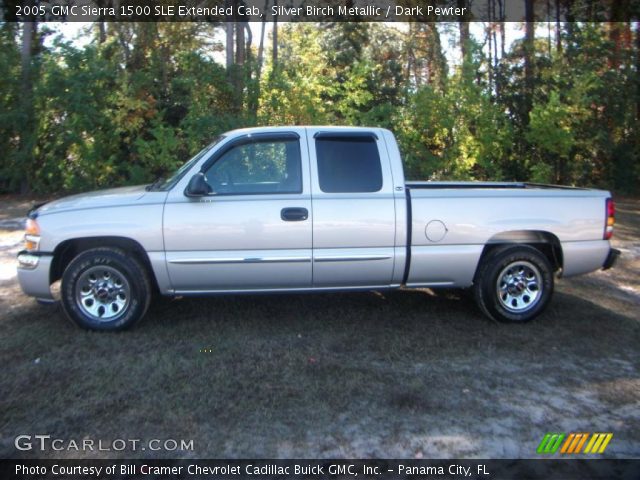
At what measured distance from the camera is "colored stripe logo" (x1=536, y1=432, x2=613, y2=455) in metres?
3.77

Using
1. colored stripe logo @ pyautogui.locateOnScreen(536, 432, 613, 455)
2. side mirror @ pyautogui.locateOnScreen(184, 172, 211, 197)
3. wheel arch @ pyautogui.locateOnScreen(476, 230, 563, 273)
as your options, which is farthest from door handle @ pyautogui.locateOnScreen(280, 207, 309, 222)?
colored stripe logo @ pyautogui.locateOnScreen(536, 432, 613, 455)

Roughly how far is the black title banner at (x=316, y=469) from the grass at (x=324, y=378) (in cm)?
9

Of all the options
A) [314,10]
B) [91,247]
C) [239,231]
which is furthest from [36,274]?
[314,10]

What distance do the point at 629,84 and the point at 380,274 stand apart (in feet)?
45.8

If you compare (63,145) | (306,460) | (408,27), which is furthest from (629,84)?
(408,27)

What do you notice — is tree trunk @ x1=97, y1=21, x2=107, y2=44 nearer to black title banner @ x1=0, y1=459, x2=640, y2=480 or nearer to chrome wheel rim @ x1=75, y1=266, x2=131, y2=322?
chrome wheel rim @ x1=75, y1=266, x2=131, y2=322

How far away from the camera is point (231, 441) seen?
3.79m

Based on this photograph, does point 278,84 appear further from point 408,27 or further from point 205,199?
point 408,27

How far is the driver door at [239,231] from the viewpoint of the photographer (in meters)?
5.55

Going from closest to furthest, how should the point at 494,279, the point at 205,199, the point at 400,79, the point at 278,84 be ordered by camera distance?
1. the point at 205,199
2. the point at 494,279
3. the point at 278,84
4. the point at 400,79

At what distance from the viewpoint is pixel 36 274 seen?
5.58 meters

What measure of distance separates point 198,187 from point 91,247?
1.20 metres

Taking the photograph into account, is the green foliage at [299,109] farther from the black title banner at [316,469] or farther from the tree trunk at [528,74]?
the black title banner at [316,469]

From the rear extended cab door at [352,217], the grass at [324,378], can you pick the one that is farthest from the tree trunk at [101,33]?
the rear extended cab door at [352,217]
